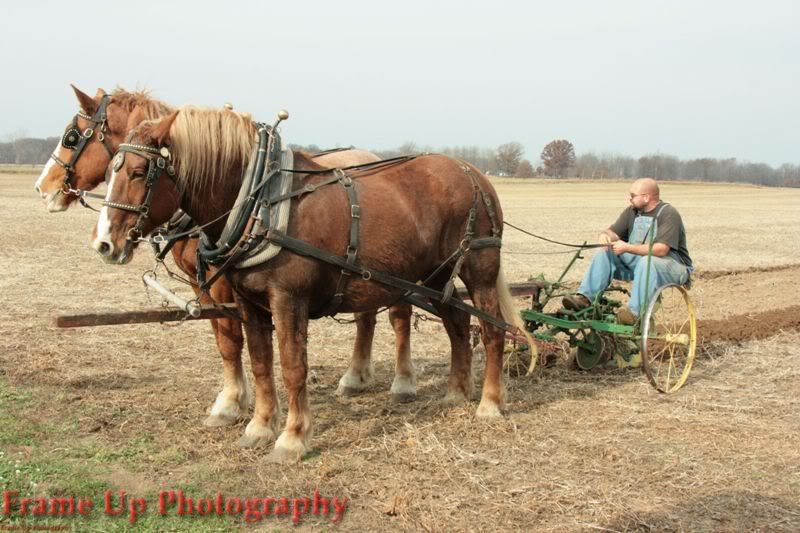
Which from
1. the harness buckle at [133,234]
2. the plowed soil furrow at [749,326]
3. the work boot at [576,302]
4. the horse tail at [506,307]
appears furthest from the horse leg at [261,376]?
the plowed soil furrow at [749,326]

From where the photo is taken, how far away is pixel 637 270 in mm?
6613

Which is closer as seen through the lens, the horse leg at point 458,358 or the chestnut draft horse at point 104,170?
the chestnut draft horse at point 104,170

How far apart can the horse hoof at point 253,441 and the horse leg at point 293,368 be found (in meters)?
0.18

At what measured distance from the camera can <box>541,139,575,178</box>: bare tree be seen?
389 feet

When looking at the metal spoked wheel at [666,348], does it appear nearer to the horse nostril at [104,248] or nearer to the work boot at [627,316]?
the work boot at [627,316]

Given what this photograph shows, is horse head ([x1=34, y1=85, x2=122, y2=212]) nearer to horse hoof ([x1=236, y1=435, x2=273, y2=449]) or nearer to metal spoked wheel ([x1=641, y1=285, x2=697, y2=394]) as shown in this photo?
horse hoof ([x1=236, y1=435, x2=273, y2=449])

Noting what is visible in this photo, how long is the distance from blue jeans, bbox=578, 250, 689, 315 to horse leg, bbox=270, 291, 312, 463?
3.29 m

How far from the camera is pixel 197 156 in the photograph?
4.47 metres

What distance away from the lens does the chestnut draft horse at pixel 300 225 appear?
436 cm

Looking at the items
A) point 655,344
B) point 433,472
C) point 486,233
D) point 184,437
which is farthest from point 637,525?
point 655,344

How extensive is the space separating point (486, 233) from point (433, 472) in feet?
6.82

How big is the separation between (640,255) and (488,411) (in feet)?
7.34

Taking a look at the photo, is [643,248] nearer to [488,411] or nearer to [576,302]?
[576,302]

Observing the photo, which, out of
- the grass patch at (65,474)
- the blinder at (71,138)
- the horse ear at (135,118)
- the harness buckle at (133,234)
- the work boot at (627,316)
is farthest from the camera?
the work boot at (627,316)
